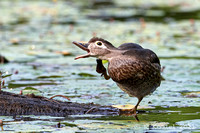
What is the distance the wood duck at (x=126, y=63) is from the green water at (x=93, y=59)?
0.46 m

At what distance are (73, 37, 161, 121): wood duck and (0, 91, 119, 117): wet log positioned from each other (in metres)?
0.51

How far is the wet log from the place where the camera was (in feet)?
19.6

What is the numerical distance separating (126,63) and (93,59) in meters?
5.88

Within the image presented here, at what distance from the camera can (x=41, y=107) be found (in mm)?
6070

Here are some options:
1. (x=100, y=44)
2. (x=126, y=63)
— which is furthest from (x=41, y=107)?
(x=126, y=63)

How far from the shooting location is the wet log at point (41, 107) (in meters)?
5.99

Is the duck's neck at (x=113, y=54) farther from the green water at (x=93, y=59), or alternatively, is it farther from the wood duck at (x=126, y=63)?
the green water at (x=93, y=59)

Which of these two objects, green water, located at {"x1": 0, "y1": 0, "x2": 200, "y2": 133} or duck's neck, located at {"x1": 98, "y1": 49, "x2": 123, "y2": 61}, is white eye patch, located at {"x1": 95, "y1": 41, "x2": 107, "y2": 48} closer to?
duck's neck, located at {"x1": 98, "y1": 49, "x2": 123, "y2": 61}

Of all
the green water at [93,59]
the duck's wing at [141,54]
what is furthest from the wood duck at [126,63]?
the green water at [93,59]

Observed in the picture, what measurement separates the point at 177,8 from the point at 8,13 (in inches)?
307

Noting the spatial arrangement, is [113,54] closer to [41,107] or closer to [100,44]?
[100,44]

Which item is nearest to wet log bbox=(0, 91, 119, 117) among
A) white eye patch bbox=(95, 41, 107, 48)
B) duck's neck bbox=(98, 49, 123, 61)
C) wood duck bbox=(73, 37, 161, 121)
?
wood duck bbox=(73, 37, 161, 121)

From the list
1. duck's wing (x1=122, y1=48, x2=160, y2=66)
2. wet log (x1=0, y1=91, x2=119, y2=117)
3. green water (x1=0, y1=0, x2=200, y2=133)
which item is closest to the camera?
green water (x1=0, y1=0, x2=200, y2=133)

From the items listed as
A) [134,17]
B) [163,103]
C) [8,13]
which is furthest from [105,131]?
[8,13]
